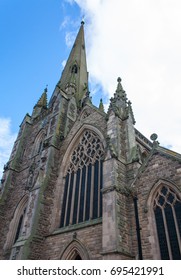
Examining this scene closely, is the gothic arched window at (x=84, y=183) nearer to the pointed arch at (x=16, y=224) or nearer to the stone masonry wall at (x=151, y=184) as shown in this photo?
the stone masonry wall at (x=151, y=184)

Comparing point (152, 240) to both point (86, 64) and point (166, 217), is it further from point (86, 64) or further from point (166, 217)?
point (86, 64)

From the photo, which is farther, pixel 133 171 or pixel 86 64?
pixel 86 64

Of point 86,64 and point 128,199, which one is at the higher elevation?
point 86,64

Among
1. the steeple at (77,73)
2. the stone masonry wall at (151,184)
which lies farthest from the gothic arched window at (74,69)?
the stone masonry wall at (151,184)

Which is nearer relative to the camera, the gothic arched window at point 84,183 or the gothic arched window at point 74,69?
the gothic arched window at point 84,183

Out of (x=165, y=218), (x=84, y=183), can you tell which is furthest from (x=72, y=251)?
(x=165, y=218)

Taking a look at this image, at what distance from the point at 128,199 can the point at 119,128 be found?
158 inches

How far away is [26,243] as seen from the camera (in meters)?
11.5

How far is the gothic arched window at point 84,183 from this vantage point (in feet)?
39.4

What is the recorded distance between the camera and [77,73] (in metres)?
29.1

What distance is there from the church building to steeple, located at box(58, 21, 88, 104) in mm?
4285

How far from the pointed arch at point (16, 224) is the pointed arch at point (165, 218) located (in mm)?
9780
